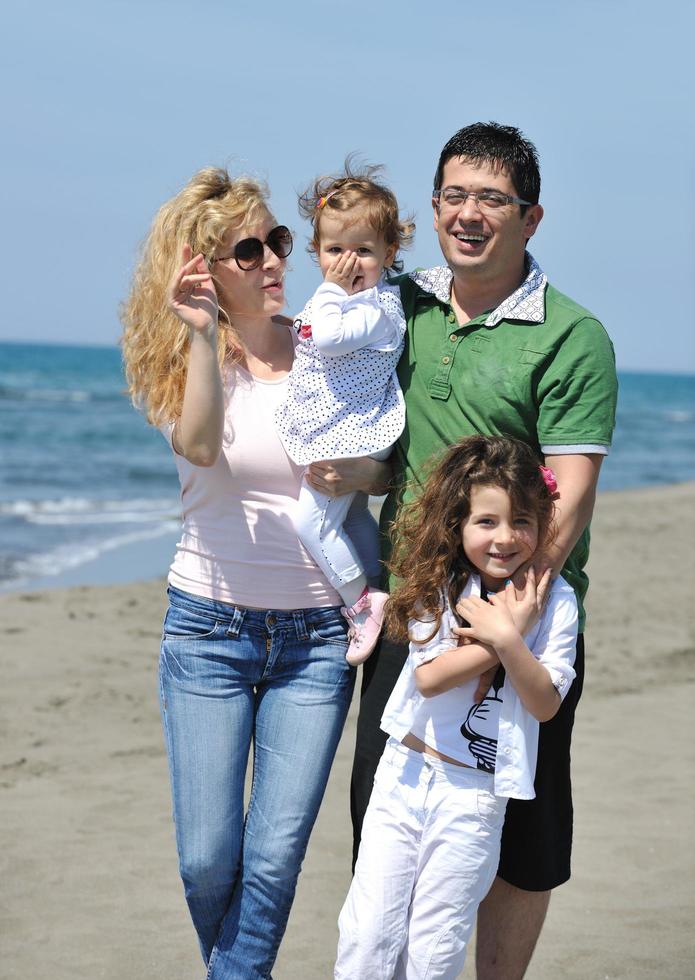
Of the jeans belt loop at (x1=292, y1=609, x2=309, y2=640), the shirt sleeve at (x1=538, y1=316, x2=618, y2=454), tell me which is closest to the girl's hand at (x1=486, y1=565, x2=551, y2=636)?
the shirt sleeve at (x1=538, y1=316, x2=618, y2=454)

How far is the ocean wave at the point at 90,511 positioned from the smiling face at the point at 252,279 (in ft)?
38.7

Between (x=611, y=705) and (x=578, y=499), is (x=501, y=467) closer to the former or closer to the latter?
(x=578, y=499)

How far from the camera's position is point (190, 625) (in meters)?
3.17

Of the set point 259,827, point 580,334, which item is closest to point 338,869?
point 259,827

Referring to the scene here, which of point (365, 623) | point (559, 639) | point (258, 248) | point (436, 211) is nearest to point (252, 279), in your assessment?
point (258, 248)

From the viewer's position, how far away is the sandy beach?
166 inches

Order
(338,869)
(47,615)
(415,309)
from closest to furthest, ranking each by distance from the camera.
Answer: (415,309)
(338,869)
(47,615)

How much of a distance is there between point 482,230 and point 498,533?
0.79m

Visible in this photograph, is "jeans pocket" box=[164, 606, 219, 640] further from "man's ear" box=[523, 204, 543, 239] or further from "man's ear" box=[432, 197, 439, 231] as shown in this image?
"man's ear" box=[523, 204, 543, 239]

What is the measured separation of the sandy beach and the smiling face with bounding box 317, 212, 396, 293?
2.40 meters

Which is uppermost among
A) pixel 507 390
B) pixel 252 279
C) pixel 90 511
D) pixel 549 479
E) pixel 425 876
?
pixel 252 279

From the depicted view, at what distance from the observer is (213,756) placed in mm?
3102

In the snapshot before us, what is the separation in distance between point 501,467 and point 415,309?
0.67 metres

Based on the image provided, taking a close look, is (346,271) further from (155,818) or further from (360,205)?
(155,818)
